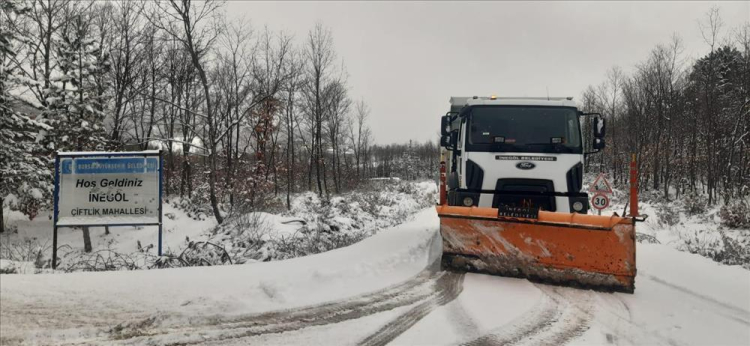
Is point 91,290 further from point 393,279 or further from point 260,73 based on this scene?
point 260,73

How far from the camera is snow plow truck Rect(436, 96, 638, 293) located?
17.1 feet

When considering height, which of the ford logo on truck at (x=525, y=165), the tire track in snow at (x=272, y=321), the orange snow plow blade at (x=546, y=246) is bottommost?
the tire track in snow at (x=272, y=321)

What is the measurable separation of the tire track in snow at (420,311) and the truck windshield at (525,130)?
2.83 meters

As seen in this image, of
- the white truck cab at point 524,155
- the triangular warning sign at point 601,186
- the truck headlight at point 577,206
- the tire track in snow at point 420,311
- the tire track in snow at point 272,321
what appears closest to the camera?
the tire track in snow at point 272,321

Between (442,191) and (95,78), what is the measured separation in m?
19.3

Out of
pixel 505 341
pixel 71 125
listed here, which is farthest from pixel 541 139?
pixel 71 125

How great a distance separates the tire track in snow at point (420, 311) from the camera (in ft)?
11.3

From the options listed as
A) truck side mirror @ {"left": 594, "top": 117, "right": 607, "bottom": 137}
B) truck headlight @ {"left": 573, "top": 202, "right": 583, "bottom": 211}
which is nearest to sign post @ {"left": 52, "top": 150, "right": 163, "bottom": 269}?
truck headlight @ {"left": 573, "top": 202, "right": 583, "bottom": 211}

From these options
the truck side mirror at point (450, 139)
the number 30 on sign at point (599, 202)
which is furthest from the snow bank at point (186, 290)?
the number 30 on sign at point (599, 202)

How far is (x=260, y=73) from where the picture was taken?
25.2 m

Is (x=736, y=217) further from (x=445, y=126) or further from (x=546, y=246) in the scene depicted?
(x=546, y=246)

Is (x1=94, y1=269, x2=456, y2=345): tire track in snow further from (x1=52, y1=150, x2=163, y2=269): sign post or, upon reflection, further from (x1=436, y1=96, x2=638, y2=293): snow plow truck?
(x1=52, y1=150, x2=163, y2=269): sign post

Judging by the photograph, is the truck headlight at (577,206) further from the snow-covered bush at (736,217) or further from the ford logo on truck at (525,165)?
the snow-covered bush at (736,217)

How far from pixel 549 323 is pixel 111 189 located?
783cm
